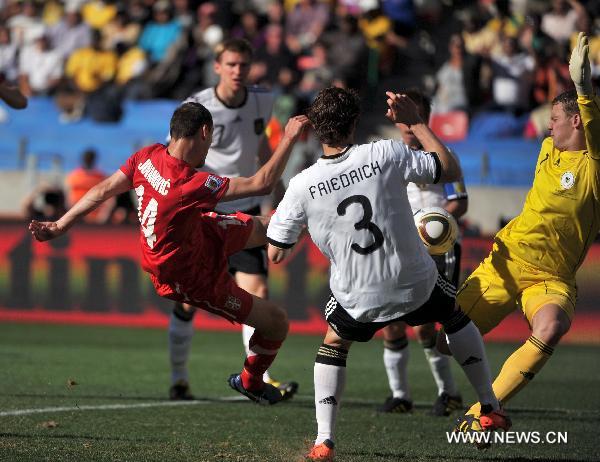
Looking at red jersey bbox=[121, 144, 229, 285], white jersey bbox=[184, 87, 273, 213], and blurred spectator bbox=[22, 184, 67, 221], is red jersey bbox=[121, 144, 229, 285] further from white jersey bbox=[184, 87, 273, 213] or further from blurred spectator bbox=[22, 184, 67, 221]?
blurred spectator bbox=[22, 184, 67, 221]

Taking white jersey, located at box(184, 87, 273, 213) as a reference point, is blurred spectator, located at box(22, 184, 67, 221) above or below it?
below

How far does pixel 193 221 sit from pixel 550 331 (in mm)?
2427

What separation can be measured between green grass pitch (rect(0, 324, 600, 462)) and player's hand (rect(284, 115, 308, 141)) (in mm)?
1987

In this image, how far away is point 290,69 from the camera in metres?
20.0

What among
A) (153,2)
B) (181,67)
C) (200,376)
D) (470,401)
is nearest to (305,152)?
(181,67)

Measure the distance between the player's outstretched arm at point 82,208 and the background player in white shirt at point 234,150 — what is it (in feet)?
7.69

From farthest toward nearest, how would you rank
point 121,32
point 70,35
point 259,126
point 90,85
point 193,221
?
point 70,35 → point 121,32 → point 90,85 → point 259,126 → point 193,221

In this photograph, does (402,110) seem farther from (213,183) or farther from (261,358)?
(261,358)

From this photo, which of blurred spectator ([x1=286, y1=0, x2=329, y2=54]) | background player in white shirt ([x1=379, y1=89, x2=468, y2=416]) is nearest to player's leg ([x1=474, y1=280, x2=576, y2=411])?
background player in white shirt ([x1=379, y1=89, x2=468, y2=416])

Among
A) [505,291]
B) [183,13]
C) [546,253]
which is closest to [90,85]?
[183,13]

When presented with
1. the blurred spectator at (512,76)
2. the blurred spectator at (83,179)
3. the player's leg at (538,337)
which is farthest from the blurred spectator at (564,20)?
the player's leg at (538,337)

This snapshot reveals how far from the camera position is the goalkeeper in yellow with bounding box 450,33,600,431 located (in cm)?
735

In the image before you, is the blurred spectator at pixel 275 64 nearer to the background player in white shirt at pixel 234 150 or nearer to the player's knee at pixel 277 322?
the background player in white shirt at pixel 234 150

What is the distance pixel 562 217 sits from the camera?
7570 millimetres
